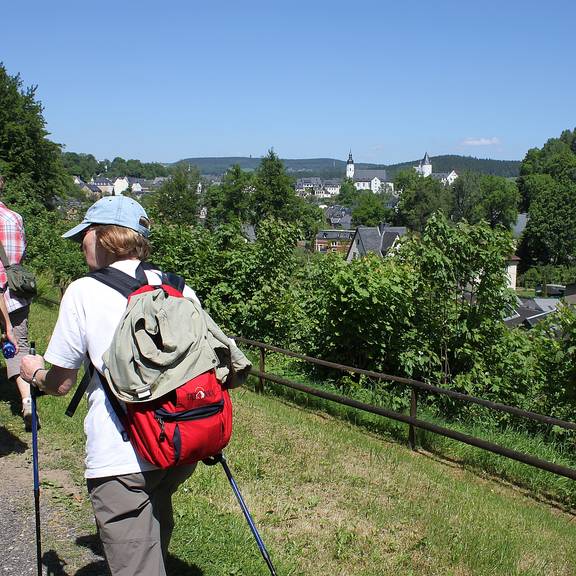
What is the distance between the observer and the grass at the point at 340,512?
12.5ft

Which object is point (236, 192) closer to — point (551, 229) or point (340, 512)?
point (551, 229)

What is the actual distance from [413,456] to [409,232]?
3.98 m

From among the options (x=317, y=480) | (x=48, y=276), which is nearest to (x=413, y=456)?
(x=317, y=480)

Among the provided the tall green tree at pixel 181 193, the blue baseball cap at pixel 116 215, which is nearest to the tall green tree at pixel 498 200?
the tall green tree at pixel 181 193

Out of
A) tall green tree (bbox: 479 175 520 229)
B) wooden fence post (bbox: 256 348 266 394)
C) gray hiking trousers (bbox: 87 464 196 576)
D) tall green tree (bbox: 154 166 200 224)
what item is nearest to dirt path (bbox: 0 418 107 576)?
gray hiking trousers (bbox: 87 464 196 576)

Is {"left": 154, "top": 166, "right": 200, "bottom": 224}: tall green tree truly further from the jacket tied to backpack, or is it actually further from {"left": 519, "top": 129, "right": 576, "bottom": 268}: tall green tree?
the jacket tied to backpack

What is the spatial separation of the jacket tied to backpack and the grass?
1.66 meters

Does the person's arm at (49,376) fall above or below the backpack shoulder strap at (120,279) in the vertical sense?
below

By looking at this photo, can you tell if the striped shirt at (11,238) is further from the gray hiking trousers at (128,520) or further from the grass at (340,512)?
the gray hiking trousers at (128,520)

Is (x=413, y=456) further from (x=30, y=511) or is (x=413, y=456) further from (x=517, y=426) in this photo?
(x=30, y=511)

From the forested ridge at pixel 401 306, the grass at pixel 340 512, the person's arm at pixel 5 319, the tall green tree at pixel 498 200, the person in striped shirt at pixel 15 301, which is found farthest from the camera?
the tall green tree at pixel 498 200

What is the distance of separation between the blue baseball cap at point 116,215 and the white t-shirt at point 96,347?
10.8 inches

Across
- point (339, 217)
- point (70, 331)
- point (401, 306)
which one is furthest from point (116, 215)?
point (339, 217)

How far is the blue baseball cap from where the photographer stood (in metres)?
2.73
